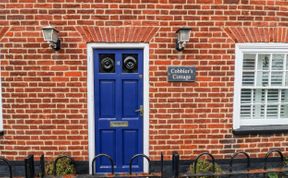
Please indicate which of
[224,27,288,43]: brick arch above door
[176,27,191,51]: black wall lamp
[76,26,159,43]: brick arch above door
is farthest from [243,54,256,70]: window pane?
[76,26,159,43]: brick arch above door

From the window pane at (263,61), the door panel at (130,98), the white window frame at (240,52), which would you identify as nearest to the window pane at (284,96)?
the window pane at (263,61)

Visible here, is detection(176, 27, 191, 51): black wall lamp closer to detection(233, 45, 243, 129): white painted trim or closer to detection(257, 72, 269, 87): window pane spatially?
detection(233, 45, 243, 129): white painted trim

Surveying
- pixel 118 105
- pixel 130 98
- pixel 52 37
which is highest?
pixel 52 37

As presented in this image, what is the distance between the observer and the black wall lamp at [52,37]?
367 cm

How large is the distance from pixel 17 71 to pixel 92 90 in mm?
1247

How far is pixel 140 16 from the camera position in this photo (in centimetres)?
405

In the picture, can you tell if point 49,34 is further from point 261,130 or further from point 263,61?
point 261,130

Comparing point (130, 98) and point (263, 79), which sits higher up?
point (263, 79)

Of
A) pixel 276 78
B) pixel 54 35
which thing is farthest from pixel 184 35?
pixel 54 35

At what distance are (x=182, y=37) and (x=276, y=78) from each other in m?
1.90

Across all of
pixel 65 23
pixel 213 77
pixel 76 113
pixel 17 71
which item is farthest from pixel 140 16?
pixel 17 71

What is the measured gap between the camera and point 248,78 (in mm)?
4309

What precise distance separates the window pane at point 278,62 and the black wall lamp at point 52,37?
3.64 m

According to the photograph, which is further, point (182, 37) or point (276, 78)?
point (276, 78)
